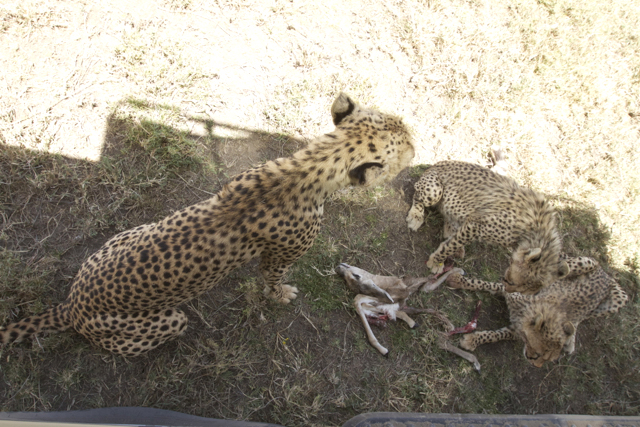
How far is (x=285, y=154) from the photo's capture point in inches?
166

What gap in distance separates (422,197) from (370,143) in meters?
1.83

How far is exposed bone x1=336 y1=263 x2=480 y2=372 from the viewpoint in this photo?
365 cm

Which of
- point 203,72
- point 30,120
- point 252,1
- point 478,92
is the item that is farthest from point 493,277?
point 30,120

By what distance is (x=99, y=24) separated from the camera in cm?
416

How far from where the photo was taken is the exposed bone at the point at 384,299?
365cm

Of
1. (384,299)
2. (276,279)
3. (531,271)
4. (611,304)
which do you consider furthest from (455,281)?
(276,279)

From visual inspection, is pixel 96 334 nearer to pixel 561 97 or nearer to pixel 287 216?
pixel 287 216

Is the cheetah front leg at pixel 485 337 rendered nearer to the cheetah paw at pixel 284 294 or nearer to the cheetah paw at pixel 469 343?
the cheetah paw at pixel 469 343

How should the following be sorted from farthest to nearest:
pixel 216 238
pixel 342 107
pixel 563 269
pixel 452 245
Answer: pixel 452 245 < pixel 563 269 < pixel 342 107 < pixel 216 238

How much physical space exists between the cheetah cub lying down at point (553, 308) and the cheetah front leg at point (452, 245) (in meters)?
0.20

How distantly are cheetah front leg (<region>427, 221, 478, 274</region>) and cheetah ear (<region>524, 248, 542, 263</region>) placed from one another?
0.53m

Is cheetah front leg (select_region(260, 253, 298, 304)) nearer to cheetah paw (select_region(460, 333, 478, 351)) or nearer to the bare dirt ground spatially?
the bare dirt ground

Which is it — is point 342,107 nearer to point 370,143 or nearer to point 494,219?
point 370,143

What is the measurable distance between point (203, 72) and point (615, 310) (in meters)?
5.32
